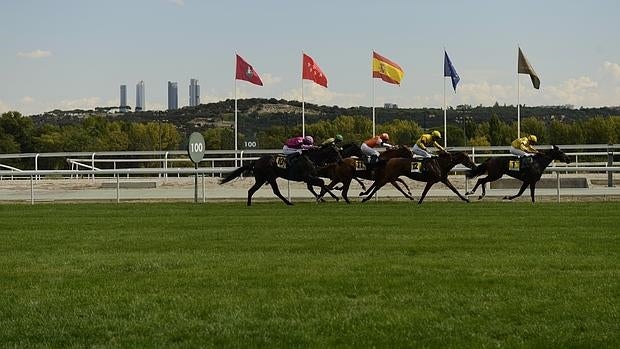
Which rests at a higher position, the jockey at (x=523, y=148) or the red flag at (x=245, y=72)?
the red flag at (x=245, y=72)

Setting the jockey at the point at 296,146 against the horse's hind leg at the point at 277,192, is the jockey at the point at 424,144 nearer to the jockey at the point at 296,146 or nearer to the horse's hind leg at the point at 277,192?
the jockey at the point at 296,146

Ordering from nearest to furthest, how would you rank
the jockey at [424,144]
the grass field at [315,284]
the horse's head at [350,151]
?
the grass field at [315,284]
the horse's head at [350,151]
the jockey at [424,144]

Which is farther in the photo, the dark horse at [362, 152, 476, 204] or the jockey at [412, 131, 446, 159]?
the jockey at [412, 131, 446, 159]

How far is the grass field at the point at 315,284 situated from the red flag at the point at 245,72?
22.4m

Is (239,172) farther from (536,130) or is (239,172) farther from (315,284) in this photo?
(536,130)

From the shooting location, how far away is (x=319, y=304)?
7.02m

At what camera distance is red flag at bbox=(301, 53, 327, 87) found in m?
35.3

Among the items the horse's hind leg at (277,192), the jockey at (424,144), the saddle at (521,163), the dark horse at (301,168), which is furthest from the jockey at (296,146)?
the saddle at (521,163)

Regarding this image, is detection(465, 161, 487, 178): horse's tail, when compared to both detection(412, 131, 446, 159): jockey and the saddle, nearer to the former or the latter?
the saddle

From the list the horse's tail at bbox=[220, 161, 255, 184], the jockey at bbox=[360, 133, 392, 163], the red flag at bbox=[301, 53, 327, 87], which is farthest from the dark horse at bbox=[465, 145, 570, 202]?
the red flag at bbox=[301, 53, 327, 87]

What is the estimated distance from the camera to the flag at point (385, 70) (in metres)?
34.8

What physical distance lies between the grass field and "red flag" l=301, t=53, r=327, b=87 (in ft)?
71.3

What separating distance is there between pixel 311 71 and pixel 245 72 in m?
2.52

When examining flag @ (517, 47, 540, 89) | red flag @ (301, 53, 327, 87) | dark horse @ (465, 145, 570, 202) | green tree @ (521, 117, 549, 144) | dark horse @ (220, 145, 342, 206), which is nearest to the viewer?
dark horse @ (220, 145, 342, 206)
